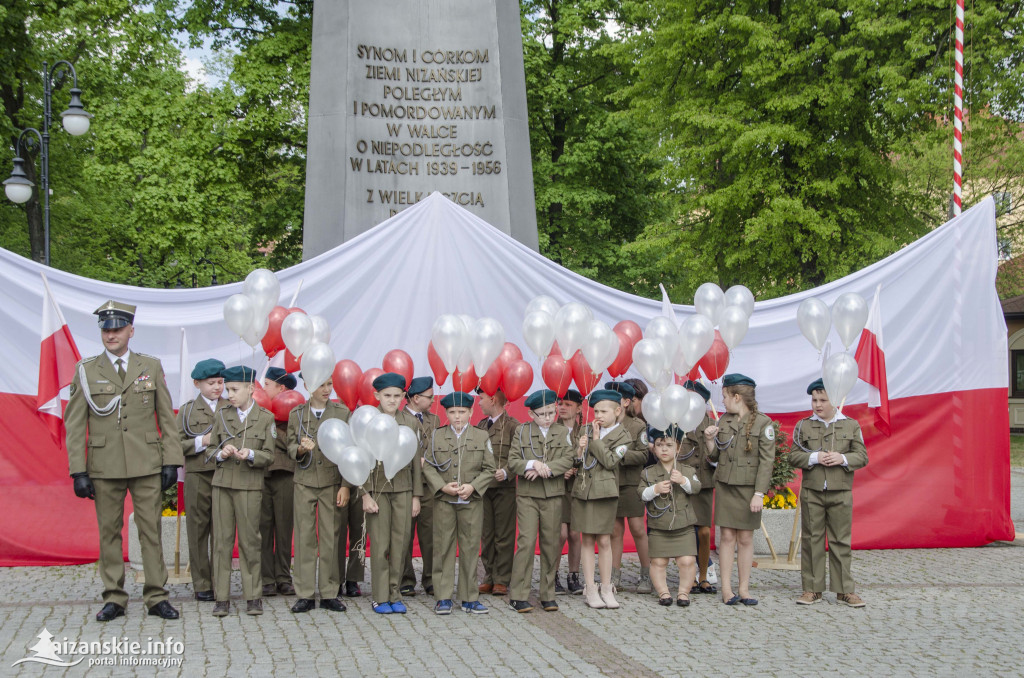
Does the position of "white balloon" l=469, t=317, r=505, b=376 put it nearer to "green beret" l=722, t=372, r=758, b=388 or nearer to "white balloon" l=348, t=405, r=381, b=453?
"white balloon" l=348, t=405, r=381, b=453

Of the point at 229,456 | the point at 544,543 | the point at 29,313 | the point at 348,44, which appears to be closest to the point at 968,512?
the point at 544,543

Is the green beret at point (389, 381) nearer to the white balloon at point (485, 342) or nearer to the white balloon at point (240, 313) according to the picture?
the white balloon at point (485, 342)

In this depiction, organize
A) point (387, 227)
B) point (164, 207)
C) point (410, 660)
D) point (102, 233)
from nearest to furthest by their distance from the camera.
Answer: point (410, 660) → point (387, 227) → point (164, 207) → point (102, 233)

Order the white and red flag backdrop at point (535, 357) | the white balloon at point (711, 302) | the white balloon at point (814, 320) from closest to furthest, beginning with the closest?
the white balloon at point (814, 320) → the white balloon at point (711, 302) → the white and red flag backdrop at point (535, 357)

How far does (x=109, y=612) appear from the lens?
6.73 metres

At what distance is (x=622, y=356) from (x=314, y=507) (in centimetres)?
268

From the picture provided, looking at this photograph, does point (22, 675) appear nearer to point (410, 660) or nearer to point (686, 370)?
point (410, 660)

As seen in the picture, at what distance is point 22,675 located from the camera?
544cm

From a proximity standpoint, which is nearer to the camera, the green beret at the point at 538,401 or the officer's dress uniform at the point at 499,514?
the green beret at the point at 538,401

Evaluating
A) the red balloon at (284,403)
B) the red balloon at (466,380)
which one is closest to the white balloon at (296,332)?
the red balloon at (284,403)

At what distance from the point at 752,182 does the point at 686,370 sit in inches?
414

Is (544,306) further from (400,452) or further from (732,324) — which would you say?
(400,452)

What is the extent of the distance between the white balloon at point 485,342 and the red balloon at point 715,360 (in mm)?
1789

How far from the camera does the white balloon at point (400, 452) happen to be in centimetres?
683
